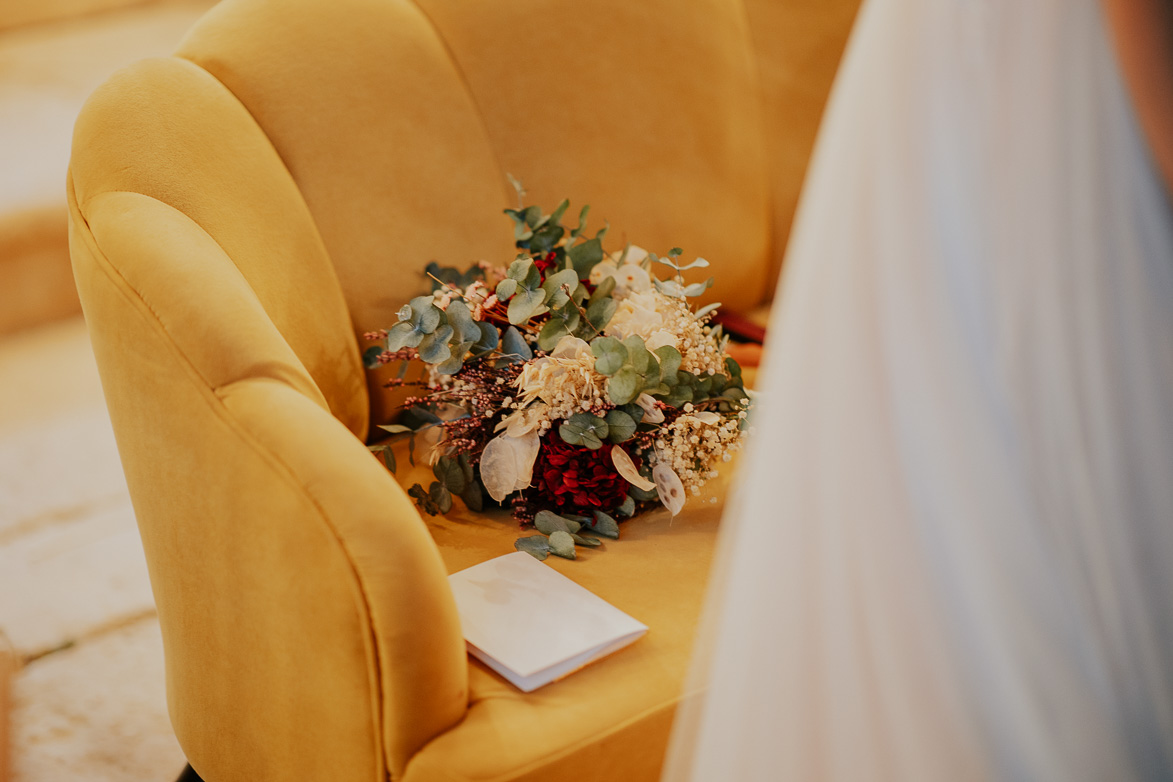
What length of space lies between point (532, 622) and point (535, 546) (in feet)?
0.50

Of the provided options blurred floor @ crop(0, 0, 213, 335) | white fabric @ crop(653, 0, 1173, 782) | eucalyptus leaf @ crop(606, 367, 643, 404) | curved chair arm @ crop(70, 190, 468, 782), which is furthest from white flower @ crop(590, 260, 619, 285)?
blurred floor @ crop(0, 0, 213, 335)

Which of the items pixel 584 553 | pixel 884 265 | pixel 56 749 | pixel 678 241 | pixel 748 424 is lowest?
pixel 56 749

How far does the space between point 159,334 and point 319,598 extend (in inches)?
12.4

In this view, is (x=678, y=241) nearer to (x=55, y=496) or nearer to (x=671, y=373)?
(x=671, y=373)

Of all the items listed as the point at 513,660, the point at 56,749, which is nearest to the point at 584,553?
the point at 513,660

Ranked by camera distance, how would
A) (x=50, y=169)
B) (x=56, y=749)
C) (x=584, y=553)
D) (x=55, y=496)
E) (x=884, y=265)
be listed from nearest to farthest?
(x=884, y=265)
(x=584, y=553)
(x=56, y=749)
(x=55, y=496)
(x=50, y=169)

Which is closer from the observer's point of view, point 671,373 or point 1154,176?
point 1154,176

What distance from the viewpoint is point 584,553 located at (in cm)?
117

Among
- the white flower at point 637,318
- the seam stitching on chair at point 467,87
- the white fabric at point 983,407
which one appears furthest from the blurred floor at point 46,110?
the white fabric at point 983,407

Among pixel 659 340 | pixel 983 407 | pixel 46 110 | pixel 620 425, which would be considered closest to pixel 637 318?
pixel 659 340

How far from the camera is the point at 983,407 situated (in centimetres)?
61

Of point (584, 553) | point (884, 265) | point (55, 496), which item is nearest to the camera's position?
point (884, 265)

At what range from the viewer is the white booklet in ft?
3.12

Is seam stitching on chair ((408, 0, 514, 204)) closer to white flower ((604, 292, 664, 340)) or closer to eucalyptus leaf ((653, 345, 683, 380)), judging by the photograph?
white flower ((604, 292, 664, 340))
